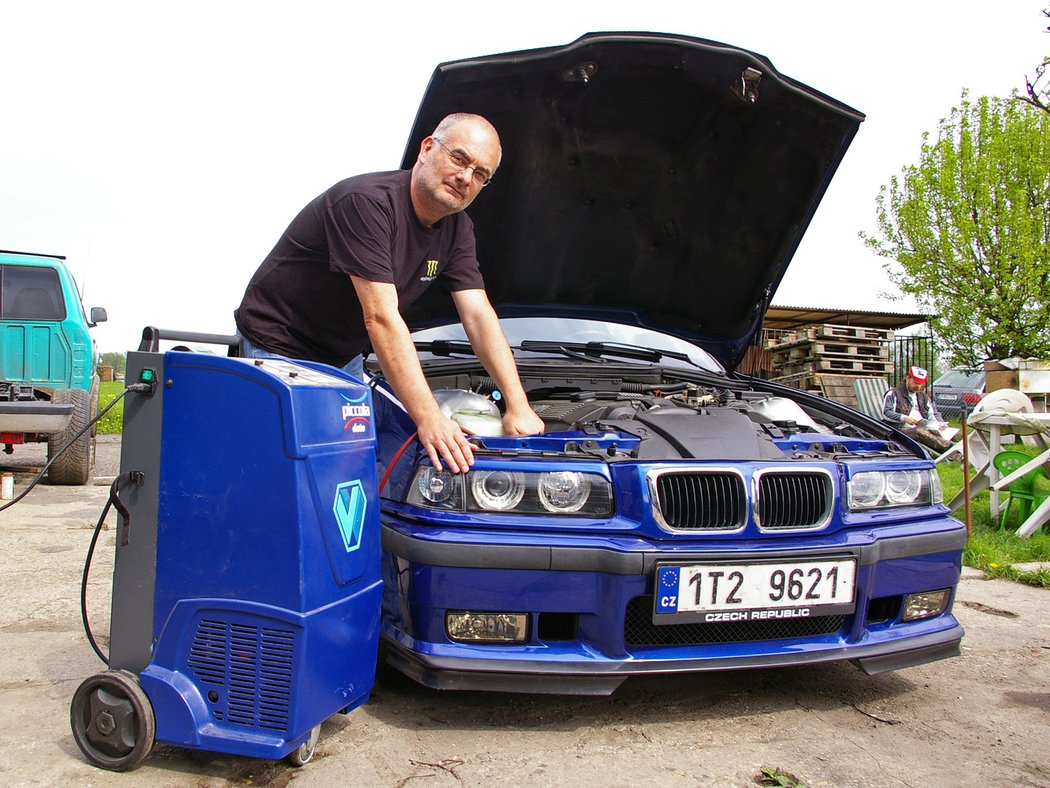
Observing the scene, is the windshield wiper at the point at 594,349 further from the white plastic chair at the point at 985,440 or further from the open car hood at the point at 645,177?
the white plastic chair at the point at 985,440

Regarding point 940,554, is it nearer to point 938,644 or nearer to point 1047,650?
point 938,644

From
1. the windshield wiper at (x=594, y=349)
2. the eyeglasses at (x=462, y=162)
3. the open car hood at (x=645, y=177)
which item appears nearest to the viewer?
the eyeglasses at (x=462, y=162)

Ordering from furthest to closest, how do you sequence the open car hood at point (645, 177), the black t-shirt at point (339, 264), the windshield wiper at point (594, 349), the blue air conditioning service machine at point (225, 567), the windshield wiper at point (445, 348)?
the windshield wiper at point (594, 349)
the windshield wiper at point (445, 348)
the open car hood at point (645, 177)
the black t-shirt at point (339, 264)
the blue air conditioning service machine at point (225, 567)

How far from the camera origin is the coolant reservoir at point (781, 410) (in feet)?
10.4

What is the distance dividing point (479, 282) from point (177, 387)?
1.29 m

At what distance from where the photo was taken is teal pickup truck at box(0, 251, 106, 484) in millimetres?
7719

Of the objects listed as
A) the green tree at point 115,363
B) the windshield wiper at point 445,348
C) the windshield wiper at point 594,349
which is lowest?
the green tree at point 115,363

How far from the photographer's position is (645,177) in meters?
3.70

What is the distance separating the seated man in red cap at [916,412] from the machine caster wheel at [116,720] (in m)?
7.42

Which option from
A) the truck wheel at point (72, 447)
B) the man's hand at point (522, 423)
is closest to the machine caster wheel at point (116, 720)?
the man's hand at point (522, 423)

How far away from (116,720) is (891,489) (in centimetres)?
228

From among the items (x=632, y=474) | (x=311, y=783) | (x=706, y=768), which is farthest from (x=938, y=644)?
(x=311, y=783)

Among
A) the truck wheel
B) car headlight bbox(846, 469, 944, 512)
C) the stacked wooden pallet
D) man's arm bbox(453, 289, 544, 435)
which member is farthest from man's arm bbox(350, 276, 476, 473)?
the stacked wooden pallet

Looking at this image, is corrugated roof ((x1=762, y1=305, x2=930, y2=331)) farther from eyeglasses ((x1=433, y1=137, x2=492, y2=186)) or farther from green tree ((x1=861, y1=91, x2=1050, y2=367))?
eyeglasses ((x1=433, y1=137, x2=492, y2=186))
